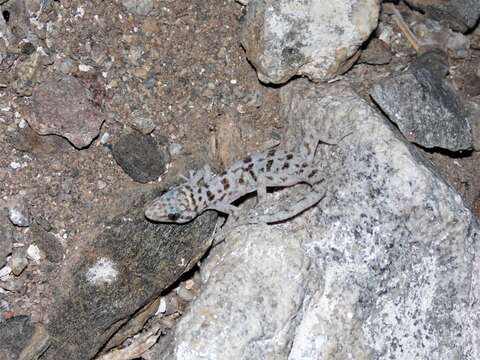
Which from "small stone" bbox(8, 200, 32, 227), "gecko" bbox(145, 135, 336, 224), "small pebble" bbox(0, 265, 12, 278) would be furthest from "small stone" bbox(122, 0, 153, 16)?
"small pebble" bbox(0, 265, 12, 278)

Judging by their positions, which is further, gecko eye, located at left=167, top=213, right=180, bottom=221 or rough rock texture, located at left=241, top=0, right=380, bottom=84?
rough rock texture, located at left=241, top=0, right=380, bottom=84

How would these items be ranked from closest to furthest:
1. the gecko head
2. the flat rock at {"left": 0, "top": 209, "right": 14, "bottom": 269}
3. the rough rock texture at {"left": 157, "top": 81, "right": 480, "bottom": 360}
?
the rough rock texture at {"left": 157, "top": 81, "right": 480, "bottom": 360} < the flat rock at {"left": 0, "top": 209, "right": 14, "bottom": 269} < the gecko head

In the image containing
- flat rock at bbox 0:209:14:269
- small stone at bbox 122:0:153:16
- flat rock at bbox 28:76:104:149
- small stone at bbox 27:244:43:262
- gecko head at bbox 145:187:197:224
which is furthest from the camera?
small stone at bbox 122:0:153:16

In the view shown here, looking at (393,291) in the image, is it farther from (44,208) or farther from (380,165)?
(44,208)

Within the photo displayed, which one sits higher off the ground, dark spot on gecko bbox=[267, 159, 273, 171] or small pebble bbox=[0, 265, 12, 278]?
dark spot on gecko bbox=[267, 159, 273, 171]

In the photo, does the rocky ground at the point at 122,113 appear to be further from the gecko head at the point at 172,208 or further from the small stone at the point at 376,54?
the gecko head at the point at 172,208

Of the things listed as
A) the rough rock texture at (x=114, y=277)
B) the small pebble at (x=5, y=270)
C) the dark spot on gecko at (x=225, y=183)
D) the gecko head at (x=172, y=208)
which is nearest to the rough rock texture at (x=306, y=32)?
the dark spot on gecko at (x=225, y=183)

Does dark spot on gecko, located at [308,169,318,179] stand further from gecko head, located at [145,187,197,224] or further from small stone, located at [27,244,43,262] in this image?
small stone, located at [27,244,43,262]

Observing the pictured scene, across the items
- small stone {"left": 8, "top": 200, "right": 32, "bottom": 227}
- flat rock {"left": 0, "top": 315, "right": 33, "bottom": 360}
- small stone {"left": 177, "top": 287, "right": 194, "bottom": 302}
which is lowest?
small stone {"left": 177, "top": 287, "right": 194, "bottom": 302}
